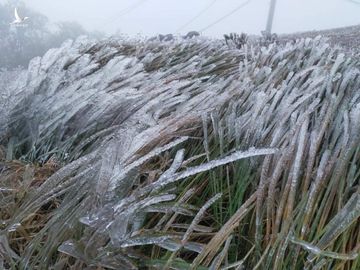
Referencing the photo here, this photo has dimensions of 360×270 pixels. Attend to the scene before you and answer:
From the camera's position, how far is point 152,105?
1.28 m

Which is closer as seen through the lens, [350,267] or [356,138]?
[350,267]

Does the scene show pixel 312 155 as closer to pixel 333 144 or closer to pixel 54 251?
pixel 333 144

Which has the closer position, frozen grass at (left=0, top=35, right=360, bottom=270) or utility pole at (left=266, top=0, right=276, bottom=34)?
frozen grass at (left=0, top=35, right=360, bottom=270)

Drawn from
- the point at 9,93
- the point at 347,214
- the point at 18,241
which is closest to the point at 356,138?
the point at 347,214

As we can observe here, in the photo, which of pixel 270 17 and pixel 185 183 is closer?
pixel 185 183

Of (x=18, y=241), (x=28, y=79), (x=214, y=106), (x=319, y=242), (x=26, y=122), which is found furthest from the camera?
(x=28, y=79)

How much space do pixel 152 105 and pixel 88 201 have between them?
0.49 metres

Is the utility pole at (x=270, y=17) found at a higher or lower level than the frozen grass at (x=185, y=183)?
lower

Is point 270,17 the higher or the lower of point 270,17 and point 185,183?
the lower

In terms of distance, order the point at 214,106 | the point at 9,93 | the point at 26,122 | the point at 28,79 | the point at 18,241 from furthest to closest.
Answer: the point at 28,79 → the point at 9,93 → the point at 26,122 → the point at 214,106 → the point at 18,241

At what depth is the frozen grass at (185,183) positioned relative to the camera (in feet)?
2.51

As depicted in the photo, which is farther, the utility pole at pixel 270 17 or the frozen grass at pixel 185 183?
the utility pole at pixel 270 17

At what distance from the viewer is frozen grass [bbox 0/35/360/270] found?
76 centimetres

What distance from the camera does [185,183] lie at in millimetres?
978
